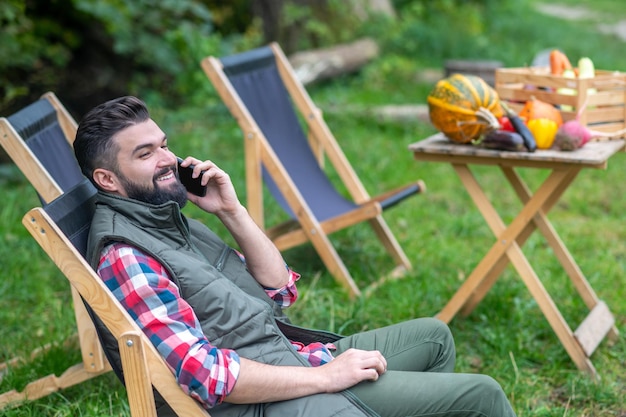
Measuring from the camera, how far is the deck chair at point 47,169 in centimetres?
313

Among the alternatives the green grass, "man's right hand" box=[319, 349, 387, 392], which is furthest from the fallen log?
"man's right hand" box=[319, 349, 387, 392]

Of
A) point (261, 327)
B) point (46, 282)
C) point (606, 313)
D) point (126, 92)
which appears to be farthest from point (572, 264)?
point (126, 92)

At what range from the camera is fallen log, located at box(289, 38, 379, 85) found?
340 inches

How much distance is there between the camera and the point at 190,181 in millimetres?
2641

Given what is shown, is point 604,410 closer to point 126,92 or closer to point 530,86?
point 530,86

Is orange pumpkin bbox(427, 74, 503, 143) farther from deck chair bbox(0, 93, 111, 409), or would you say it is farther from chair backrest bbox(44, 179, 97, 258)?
chair backrest bbox(44, 179, 97, 258)

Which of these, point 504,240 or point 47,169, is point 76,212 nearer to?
point 47,169

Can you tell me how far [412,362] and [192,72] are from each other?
6.53 meters

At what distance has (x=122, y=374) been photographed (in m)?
2.35

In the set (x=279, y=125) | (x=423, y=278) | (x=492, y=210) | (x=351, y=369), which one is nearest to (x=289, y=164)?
(x=279, y=125)

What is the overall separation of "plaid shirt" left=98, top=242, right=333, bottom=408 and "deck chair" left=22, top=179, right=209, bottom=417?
4 cm

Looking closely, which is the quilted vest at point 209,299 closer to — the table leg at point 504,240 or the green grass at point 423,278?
the green grass at point 423,278

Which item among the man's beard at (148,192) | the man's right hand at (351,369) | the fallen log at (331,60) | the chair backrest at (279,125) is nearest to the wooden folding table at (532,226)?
the chair backrest at (279,125)

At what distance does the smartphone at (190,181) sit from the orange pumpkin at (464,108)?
1382mm
